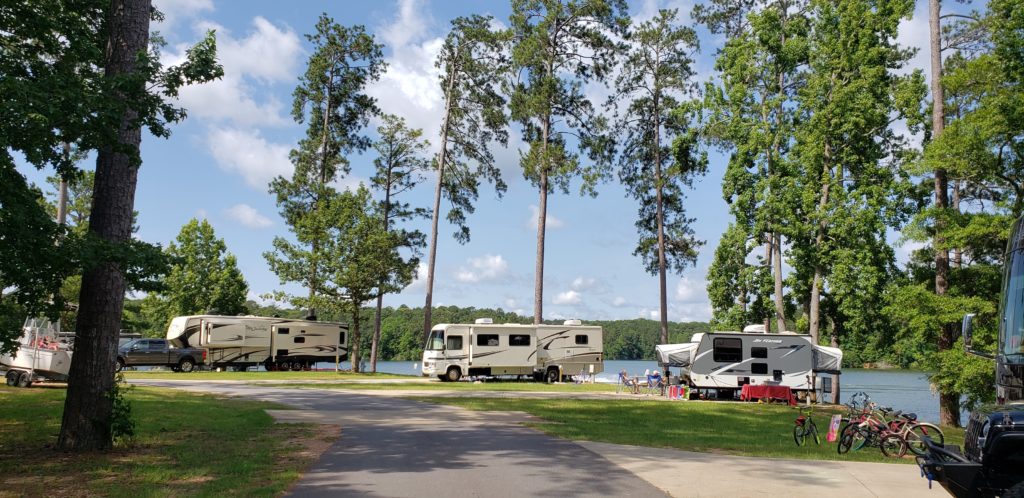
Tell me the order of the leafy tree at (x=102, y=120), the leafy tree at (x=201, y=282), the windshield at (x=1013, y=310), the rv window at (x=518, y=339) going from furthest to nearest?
the leafy tree at (x=201, y=282), the rv window at (x=518, y=339), the leafy tree at (x=102, y=120), the windshield at (x=1013, y=310)

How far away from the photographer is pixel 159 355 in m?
33.6

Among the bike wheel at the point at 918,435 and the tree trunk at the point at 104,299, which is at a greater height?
the tree trunk at the point at 104,299

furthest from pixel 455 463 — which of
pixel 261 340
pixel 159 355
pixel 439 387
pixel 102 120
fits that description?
pixel 261 340

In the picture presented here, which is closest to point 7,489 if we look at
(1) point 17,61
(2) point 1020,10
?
(1) point 17,61

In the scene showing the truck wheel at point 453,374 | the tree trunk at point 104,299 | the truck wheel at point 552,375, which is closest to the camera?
the tree trunk at point 104,299

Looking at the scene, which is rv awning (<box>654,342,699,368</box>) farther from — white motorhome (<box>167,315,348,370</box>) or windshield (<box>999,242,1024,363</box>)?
white motorhome (<box>167,315,348,370</box>)

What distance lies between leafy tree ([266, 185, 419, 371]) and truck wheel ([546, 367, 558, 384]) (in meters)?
9.71

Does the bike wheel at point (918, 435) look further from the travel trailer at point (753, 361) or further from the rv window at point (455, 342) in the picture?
the rv window at point (455, 342)

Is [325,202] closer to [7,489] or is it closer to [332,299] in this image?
[332,299]

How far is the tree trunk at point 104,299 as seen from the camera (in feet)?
32.3

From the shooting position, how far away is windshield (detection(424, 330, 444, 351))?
100 ft

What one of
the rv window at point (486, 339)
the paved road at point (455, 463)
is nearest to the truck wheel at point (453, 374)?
the rv window at point (486, 339)

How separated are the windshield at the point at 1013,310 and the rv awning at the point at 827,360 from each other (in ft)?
58.6

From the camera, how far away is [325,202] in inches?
1458
